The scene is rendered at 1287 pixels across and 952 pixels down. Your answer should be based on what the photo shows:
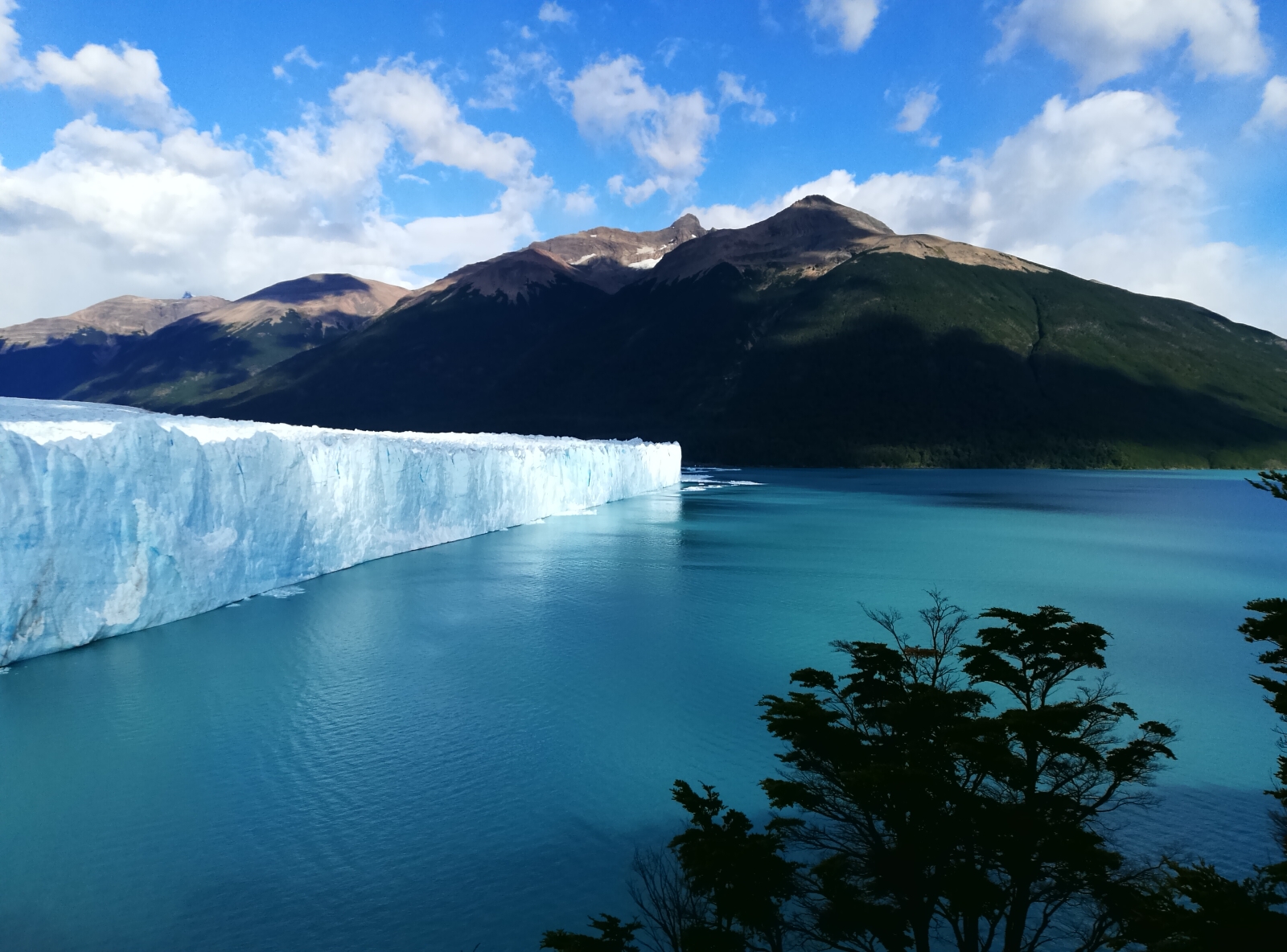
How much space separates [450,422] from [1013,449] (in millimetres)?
67001

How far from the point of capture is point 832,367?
268ft

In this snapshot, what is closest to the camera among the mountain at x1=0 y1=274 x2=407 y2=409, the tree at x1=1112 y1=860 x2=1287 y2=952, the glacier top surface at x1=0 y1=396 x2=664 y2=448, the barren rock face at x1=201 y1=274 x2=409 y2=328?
the tree at x1=1112 y1=860 x2=1287 y2=952

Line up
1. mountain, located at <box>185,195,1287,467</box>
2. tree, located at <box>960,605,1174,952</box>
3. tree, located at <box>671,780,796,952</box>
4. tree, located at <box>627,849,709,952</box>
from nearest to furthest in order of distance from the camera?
1. tree, located at <box>671,780,796,952</box>
2. tree, located at <box>960,605,1174,952</box>
3. tree, located at <box>627,849,709,952</box>
4. mountain, located at <box>185,195,1287,467</box>

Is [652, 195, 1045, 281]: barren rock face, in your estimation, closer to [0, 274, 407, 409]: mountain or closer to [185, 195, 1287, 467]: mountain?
[185, 195, 1287, 467]: mountain

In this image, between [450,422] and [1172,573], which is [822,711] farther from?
[450,422]

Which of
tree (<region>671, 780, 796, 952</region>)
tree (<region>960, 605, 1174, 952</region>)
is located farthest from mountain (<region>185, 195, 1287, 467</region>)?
tree (<region>671, 780, 796, 952</region>)

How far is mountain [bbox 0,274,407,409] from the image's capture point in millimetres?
136125

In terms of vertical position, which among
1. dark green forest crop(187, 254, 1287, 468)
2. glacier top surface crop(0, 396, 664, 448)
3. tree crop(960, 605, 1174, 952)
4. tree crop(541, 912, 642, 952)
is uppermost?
dark green forest crop(187, 254, 1287, 468)

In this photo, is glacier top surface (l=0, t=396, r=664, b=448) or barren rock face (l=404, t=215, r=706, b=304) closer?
glacier top surface (l=0, t=396, r=664, b=448)

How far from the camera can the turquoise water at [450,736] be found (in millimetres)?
5316

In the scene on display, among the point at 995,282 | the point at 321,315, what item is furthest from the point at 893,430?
the point at 321,315

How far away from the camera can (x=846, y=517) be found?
31.6m

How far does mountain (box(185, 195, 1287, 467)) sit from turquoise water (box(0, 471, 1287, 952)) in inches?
2295

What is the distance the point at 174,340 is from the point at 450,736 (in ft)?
569
